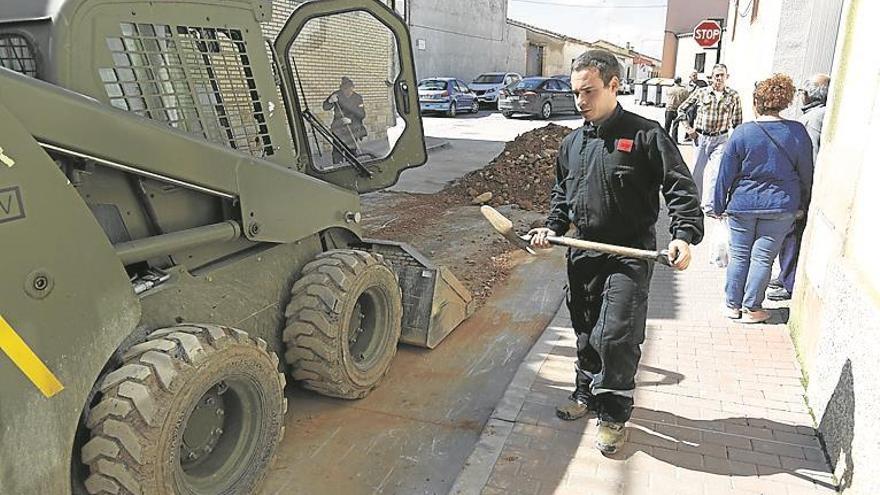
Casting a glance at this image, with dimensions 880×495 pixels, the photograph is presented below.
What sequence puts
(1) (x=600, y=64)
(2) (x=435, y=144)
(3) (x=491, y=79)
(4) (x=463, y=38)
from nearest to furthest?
(1) (x=600, y=64)
(2) (x=435, y=144)
(3) (x=491, y=79)
(4) (x=463, y=38)

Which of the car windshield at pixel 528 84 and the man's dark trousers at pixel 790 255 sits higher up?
the car windshield at pixel 528 84

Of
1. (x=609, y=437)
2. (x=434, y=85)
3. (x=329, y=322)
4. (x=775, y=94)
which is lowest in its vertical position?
(x=609, y=437)

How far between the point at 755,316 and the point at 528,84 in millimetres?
21512

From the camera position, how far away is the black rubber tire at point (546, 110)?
24989 millimetres

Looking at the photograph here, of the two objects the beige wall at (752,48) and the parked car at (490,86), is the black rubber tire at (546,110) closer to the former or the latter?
the parked car at (490,86)

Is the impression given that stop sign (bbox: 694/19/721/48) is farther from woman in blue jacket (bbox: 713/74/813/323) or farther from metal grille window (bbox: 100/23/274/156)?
metal grille window (bbox: 100/23/274/156)

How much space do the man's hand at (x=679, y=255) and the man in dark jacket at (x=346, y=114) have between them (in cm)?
229

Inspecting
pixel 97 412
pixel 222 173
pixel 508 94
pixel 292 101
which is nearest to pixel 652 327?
pixel 292 101

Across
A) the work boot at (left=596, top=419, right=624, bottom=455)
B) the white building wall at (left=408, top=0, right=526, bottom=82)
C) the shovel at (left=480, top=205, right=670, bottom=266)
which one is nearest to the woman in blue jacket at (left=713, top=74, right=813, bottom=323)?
the shovel at (left=480, top=205, right=670, bottom=266)

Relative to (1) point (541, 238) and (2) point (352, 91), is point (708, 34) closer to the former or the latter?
(2) point (352, 91)

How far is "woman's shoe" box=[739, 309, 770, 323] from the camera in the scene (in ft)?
16.0

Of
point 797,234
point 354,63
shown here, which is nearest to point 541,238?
point 354,63

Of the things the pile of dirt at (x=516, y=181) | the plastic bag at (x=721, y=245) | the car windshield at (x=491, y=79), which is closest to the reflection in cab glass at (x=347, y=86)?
the plastic bag at (x=721, y=245)

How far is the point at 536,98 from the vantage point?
24703 mm
